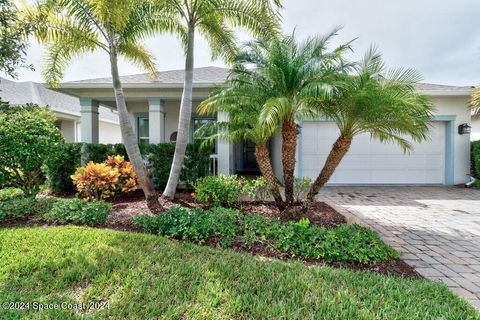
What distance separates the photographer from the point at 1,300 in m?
2.41

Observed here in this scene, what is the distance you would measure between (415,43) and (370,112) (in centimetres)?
776

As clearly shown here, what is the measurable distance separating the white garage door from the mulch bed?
13.8 feet

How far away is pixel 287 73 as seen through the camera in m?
4.33

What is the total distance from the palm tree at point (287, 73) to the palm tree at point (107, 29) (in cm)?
265

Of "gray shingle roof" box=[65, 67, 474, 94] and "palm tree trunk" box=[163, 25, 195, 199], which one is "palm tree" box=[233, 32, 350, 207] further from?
"gray shingle roof" box=[65, 67, 474, 94]

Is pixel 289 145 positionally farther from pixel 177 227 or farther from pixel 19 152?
pixel 19 152

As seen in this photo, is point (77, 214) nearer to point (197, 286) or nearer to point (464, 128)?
point (197, 286)

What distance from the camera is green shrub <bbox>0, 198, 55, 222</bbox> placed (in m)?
4.77

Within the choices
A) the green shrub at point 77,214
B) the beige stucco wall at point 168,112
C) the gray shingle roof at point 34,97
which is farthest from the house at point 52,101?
the green shrub at point 77,214

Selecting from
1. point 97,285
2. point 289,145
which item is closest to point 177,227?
point 97,285

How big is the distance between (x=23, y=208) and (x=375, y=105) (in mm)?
7249

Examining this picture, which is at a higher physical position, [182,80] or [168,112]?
[182,80]

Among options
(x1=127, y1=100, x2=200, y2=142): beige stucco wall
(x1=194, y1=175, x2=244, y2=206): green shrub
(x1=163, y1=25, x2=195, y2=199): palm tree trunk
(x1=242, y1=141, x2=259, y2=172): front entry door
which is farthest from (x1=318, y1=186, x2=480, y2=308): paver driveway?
(x1=127, y1=100, x2=200, y2=142): beige stucco wall

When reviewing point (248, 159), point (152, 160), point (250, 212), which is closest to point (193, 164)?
point (152, 160)
